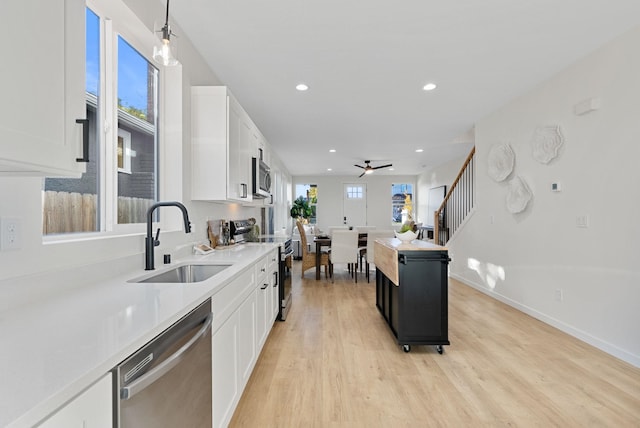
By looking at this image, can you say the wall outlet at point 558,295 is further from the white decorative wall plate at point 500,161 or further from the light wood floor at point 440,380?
the white decorative wall plate at point 500,161

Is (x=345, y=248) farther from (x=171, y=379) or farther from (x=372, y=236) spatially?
(x=171, y=379)

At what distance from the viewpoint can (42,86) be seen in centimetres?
90

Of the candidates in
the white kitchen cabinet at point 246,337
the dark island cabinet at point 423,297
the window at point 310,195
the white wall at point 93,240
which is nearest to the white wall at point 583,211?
the dark island cabinet at point 423,297

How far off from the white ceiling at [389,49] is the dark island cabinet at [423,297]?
1.83 metres

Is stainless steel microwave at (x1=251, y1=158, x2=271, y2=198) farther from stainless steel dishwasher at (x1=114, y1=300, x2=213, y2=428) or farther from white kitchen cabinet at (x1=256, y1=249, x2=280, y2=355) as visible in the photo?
stainless steel dishwasher at (x1=114, y1=300, x2=213, y2=428)

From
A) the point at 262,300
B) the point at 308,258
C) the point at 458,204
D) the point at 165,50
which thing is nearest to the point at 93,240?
the point at 165,50

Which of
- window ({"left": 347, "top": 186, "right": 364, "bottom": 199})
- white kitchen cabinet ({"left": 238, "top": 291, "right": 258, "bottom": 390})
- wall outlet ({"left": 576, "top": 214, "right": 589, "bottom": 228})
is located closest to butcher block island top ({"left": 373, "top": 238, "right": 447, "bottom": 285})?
white kitchen cabinet ({"left": 238, "top": 291, "right": 258, "bottom": 390})

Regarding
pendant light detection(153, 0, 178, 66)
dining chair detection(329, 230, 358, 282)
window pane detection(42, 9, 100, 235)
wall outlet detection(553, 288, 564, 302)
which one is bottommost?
wall outlet detection(553, 288, 564, 302)

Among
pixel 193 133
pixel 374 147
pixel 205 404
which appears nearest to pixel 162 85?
pixel 193 133

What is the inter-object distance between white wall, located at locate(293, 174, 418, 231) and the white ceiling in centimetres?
628

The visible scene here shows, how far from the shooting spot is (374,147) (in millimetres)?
6641

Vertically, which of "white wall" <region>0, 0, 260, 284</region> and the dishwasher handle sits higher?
"white wall" <region>0, 0, 260, 284</region>

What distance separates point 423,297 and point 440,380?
0.66 m

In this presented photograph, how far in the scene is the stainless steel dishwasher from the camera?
0.81 m
